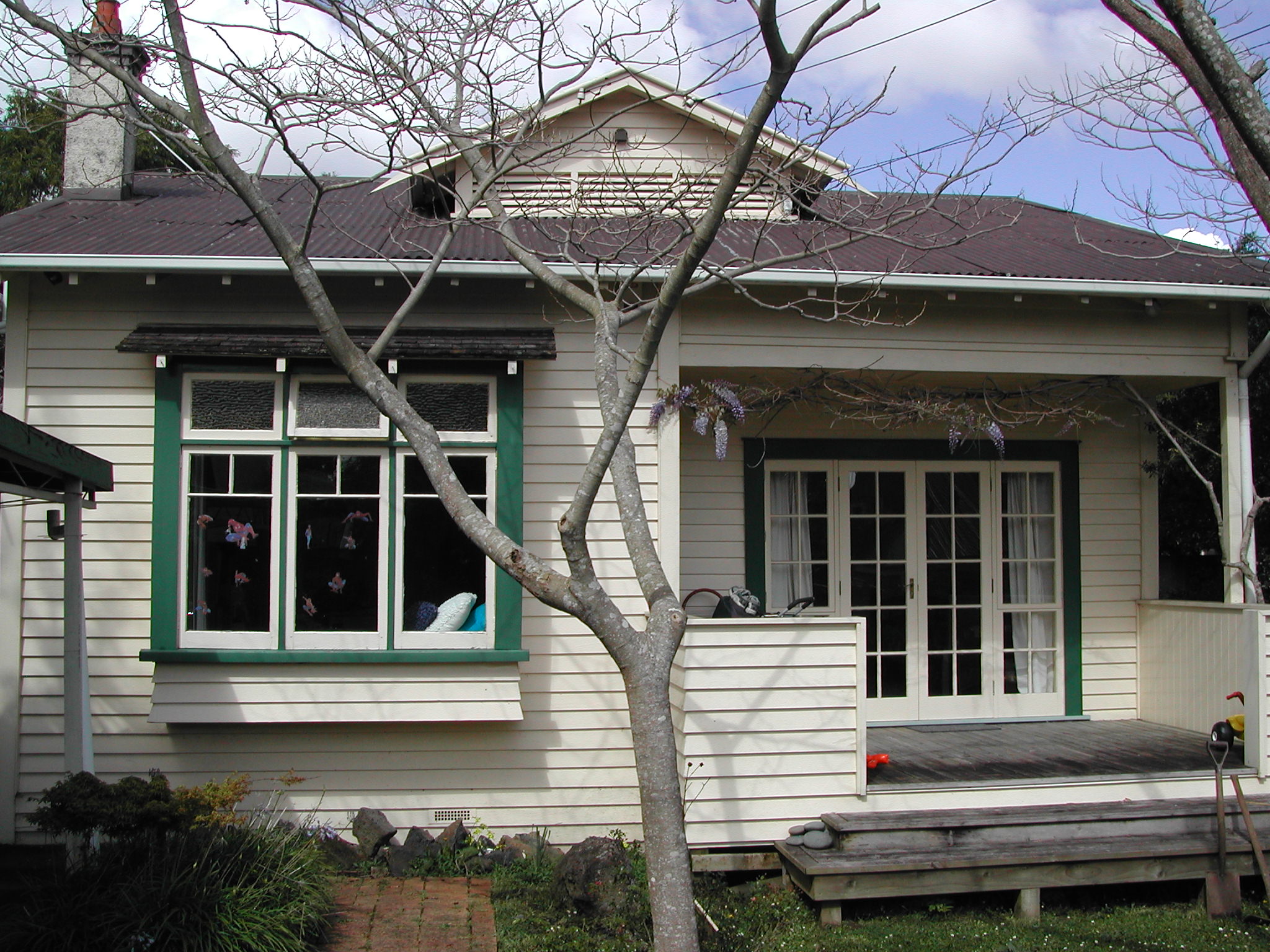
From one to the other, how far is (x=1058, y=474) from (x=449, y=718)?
525cm

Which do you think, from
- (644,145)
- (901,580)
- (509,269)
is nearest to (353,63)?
(509,269)

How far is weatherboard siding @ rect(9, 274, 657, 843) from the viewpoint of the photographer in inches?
253

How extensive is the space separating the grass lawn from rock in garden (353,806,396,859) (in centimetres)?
75

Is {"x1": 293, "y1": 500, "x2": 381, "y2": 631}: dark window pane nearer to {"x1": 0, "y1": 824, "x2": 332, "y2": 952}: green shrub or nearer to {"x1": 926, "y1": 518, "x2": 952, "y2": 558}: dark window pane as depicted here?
{"x1": 0, "y1": 824, "x2": 332, "y2": 952}: green shrub

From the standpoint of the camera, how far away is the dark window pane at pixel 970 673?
835cm

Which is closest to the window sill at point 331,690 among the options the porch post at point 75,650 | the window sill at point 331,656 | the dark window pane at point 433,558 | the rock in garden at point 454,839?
the window sill at point 331,656

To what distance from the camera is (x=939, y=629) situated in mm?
8367

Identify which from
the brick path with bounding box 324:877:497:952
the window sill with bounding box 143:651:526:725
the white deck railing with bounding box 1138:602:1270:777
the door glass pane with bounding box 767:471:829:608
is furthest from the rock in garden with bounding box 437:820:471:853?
the white deck railing with bounding box 1138:602:1270:777

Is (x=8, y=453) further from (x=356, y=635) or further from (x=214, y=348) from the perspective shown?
(x=356, y=635)

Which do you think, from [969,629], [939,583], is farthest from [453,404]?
[969,629]

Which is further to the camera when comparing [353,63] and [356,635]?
[356,635]

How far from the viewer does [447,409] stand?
6688 mm

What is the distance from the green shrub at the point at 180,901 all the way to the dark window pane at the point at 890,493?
16.6 feet

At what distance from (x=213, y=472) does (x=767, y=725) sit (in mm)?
3739
